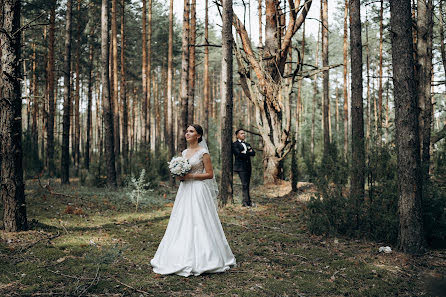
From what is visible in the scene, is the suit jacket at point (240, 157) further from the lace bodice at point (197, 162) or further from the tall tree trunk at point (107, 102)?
the tall tree trunk at point (107, 102)

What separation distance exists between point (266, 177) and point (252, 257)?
895cm

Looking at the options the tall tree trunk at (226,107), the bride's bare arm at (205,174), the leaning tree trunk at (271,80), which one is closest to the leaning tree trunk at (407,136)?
the bride's bare arm at (205,174)

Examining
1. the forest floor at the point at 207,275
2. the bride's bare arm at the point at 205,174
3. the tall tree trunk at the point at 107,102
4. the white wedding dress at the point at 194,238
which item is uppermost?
the tall tree trunk at the point at 107,102

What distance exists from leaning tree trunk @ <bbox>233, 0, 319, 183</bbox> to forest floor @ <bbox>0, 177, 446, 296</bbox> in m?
5.53

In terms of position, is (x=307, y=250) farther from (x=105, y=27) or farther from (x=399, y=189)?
(x=105, y=27)

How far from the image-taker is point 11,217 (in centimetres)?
670

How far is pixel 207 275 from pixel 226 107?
252 inches

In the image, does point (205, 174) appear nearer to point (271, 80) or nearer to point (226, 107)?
point (226, 107)

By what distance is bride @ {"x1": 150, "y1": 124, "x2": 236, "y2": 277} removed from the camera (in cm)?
536

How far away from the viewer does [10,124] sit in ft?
22.2

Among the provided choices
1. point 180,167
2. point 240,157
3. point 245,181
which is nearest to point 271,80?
point 240,157

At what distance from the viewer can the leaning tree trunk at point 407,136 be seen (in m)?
6.09

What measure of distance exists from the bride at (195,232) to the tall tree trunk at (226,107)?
4.47 meters

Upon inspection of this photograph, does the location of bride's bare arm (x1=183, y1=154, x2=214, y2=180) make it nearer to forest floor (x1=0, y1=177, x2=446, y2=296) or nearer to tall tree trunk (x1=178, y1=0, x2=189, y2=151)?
forest floor (x1=0, y1=177, x2=446, y2=296)
